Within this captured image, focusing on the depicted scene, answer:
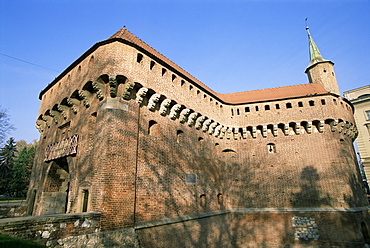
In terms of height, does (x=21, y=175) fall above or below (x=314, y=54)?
below

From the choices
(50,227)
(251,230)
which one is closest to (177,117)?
(50,227)

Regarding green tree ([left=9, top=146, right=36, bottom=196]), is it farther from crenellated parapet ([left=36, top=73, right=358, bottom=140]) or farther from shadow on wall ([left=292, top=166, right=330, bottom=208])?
shadow on wall ([left=292, top=166, right=330, bottom=208])

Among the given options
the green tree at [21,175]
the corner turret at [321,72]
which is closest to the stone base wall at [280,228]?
the corner turret at [321,72]

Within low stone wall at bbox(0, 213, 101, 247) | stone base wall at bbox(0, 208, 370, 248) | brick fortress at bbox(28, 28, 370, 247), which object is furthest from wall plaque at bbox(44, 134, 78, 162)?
stone base wall at bbox(0, 208, 370, 248)

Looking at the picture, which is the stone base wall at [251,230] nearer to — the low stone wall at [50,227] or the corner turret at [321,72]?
the low stone wall at [50,227]

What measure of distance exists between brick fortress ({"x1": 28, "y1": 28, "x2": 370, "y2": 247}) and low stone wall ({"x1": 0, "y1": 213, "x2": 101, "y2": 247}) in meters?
0.56

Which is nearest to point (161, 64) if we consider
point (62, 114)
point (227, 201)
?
point (62, 114)

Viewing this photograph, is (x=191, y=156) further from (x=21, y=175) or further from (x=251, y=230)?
(x=21, y=175)

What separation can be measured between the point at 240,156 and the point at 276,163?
269cm

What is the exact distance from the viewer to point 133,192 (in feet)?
30.9

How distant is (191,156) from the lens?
14078 mm

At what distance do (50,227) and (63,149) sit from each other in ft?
20.1

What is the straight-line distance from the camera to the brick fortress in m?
9.74

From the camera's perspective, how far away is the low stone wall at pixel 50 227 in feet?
20.2
